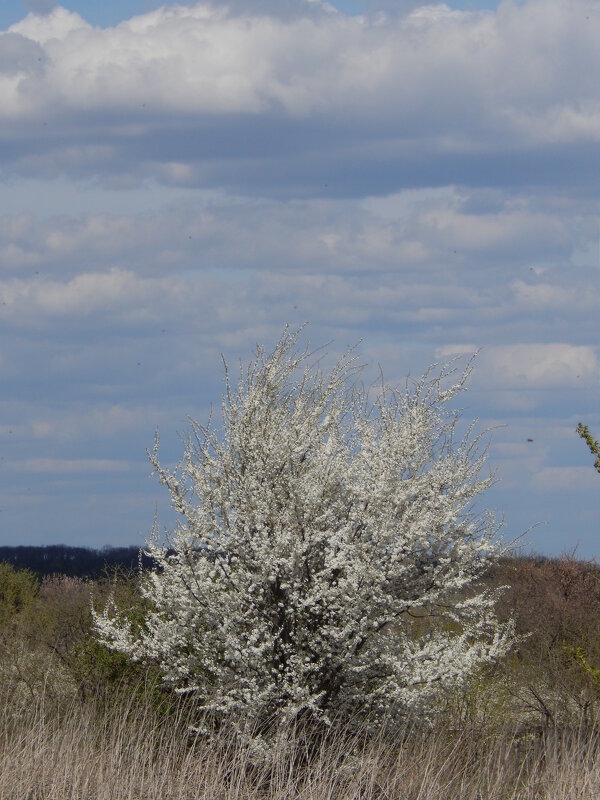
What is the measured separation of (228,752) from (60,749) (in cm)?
159

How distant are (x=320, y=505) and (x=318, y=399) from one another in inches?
53.0

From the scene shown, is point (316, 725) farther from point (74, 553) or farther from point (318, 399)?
point (74, 553)

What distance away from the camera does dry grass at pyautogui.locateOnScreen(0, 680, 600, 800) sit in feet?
32.2

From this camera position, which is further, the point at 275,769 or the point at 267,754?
the point at 267,754

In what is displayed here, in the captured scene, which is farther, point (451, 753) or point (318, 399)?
point (318, 399)

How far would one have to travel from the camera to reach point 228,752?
1066cm

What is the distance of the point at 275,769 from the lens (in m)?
10.2

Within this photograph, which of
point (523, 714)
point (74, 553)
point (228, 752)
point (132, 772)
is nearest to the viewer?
point (132, 772)

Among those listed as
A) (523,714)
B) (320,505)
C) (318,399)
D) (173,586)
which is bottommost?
(523,714)

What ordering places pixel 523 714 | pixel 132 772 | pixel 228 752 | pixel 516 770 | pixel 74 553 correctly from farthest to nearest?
pixel 74 553, pixel 523 714, pixel 516 770, pixel 228 752, pixel 132 772

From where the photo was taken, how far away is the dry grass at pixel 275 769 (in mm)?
9820

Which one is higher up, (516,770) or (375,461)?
(375,461)

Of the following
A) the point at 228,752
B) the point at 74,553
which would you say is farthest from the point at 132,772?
the point at 74,553

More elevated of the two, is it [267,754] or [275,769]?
[267,754]
